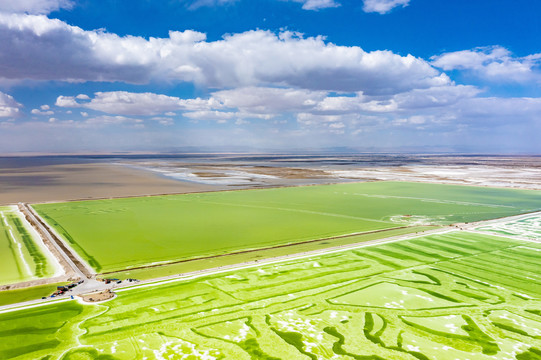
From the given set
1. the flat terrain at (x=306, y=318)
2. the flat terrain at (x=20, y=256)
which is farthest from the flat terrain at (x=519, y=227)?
the flat terrain at (x=20, y=256)

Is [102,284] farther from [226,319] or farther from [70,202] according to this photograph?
[70,202]

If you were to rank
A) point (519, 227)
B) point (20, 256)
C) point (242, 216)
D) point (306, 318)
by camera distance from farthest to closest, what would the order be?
point (242, 216)
point (519, 227)
point (20, 256)
point (306, 318)

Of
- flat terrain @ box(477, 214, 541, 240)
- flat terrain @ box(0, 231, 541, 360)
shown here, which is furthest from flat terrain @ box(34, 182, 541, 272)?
flat terrain @ box(0, 231, 541, 360)

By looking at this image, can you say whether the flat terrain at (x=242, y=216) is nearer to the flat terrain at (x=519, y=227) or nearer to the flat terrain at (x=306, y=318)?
the flat terrain at (x=519, y=227)

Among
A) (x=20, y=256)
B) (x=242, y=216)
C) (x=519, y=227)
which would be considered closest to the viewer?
(x=20, y=256)

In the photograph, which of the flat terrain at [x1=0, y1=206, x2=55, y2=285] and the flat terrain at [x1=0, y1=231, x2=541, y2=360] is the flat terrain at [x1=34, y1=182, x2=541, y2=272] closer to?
the flat terrain at [x1=0, y1=206, x2=55, y2=285]

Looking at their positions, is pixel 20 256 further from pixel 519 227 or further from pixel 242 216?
pixel 519 227

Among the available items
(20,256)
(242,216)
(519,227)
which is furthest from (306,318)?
(519,227)

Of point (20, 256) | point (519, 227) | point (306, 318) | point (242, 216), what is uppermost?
point (242, 216)
